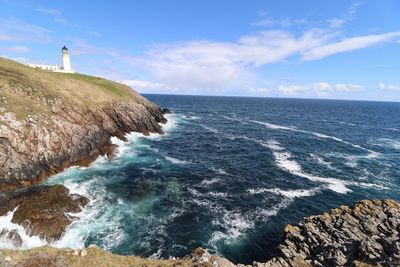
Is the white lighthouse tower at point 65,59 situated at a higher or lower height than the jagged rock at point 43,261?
higher

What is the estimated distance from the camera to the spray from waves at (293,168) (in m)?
45.1

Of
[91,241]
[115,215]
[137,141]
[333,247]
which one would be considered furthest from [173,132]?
[333,247]

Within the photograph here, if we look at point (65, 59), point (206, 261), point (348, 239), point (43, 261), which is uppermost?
point (65, 59)

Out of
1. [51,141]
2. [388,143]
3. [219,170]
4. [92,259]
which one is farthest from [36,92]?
[388,143]

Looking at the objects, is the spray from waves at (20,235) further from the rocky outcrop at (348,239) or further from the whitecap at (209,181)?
the whitecap at (209,181)

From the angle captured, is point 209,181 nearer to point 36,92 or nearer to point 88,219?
point 88,219

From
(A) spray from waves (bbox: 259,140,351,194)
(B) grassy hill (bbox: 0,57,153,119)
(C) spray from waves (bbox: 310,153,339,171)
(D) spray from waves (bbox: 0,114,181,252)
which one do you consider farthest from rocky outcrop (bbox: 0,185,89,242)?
(C) spray from waves (bbox: 310,153,339,171)

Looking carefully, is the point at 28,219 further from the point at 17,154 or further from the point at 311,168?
the point at 311,168

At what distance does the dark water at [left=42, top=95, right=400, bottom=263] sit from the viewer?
29625mm

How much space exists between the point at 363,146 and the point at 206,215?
6492 cm

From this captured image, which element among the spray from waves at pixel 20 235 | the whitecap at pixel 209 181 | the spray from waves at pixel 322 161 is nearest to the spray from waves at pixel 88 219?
the spray from waves at pixel 20 235

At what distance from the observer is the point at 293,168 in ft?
177

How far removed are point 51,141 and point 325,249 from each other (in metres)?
47.4

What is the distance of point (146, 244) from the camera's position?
28547 mm
